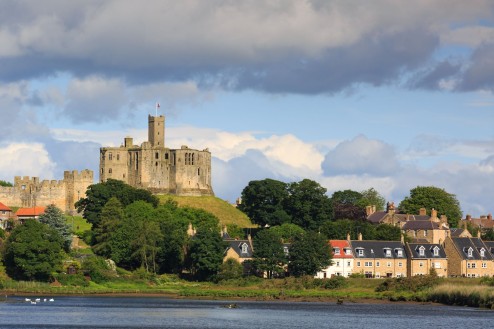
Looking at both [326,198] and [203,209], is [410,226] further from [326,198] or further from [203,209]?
[203,209]

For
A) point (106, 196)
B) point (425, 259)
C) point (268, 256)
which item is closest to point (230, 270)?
point (268, 256)

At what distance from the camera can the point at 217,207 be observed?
156000mm

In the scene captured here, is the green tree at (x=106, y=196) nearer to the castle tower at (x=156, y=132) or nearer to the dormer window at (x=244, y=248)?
the castle tower at (x=156, y=132)

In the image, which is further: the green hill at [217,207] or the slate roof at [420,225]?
the green hill at [217,207]

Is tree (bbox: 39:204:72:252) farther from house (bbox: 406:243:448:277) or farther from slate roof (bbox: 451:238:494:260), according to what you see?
slate roof (bbox: 451:238:494:260)

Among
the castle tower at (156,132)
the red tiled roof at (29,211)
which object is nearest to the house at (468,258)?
the red tiled roof at (29,211)

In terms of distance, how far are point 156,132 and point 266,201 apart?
22.1m

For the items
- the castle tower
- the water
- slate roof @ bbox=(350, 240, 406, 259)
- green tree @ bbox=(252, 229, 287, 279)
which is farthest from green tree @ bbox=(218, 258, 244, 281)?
the castle tower

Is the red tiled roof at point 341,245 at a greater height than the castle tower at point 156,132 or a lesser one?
lesser

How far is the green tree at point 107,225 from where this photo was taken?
11912cm

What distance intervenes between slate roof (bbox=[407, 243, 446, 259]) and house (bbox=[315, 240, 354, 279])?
21.2 feet

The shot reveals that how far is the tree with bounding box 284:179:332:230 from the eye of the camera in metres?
144

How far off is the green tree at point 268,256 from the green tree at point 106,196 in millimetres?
→ 25675

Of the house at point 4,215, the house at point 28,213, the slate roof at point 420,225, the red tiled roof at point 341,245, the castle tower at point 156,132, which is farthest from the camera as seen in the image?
the castle tower at point 156,132
